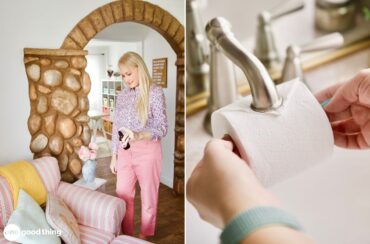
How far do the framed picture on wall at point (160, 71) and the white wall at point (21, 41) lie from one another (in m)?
0.64

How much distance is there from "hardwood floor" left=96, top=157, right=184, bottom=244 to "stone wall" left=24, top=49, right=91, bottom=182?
0.81 feet

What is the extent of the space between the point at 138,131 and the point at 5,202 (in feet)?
2.06

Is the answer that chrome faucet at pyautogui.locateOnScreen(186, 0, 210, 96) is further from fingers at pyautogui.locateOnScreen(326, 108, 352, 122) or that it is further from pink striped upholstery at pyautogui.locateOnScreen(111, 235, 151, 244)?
pink striped upholstery at pyautogui.locateOnScreen(111, 235, 151, 244)

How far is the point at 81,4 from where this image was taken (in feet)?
5.62

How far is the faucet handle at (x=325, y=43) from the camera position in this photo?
492mm

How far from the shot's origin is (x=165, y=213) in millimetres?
2043

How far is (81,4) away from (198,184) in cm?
153

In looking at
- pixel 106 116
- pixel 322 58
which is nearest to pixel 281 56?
pixel 322 58

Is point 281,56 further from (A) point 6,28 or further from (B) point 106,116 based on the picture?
(B) point 106,116

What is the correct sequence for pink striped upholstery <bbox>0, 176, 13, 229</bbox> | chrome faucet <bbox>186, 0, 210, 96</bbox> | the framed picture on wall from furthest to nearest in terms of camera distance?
the framed picture on wall, pink striped upholstery <bbox>0, 176, 13, 229</bbox>, chrome faucet <bbox>186, 0, 210, 96</bbox>

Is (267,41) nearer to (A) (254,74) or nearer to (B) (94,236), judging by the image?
(A) (254,74)

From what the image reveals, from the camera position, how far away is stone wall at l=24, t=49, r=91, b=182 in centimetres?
165

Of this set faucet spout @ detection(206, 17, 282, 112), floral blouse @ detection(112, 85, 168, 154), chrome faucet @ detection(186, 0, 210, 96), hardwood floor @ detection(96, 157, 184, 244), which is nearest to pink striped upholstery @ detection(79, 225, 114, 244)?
hardwood floor @ detection(96, 157, 184, 244)

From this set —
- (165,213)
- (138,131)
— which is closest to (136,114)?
(138,131)
